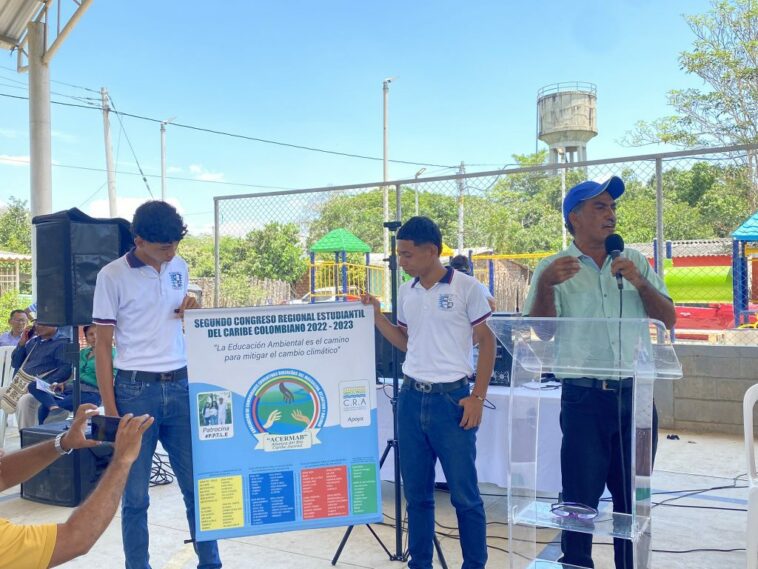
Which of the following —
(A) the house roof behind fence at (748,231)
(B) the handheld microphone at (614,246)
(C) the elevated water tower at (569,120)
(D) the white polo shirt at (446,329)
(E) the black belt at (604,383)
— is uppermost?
(C) the elevated water tower at (569,120)

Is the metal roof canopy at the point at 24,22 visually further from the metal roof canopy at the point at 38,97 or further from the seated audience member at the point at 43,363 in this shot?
→ the seated audience member at the point at 43,363

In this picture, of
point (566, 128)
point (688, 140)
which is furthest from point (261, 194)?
point (566, 128)

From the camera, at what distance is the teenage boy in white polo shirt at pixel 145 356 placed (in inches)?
118

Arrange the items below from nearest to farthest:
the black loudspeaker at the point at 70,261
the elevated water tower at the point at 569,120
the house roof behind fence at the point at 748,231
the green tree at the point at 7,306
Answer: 1. the black loudspeaker at the point at 70,261
2. the house roof behind fence at the point at 748,231
3. the green tree at the point at 7,306
4. the elevated water tower at the point at 569,120

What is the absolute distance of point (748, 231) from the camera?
756 centimetres

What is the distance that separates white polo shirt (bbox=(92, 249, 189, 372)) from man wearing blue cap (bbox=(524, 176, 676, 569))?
169 centimetres

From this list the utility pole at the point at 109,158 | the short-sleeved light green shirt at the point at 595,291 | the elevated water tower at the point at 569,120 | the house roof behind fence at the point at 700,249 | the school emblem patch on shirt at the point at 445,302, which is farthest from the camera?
the elevated water tower at the point at 569,120

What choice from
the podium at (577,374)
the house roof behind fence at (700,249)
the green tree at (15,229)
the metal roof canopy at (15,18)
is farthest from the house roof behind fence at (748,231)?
the green tree at (15,229)

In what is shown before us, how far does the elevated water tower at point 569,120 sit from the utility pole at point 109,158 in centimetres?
1852

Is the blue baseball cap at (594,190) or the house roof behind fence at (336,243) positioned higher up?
the house roof behind fence at (336,243)

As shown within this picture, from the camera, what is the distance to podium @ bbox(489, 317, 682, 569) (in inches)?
82.6

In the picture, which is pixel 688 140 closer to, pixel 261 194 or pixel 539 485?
pixel 261 194

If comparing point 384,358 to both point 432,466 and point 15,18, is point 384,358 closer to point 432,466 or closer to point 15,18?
point 432,466

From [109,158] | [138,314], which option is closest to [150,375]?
[138,314]
